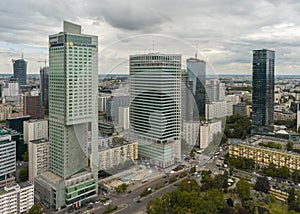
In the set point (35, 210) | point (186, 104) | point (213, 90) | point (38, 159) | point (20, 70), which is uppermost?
point (20, 70)

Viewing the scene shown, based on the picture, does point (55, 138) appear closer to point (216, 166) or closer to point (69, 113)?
point (69, 113)

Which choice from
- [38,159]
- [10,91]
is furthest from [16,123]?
[10,91]

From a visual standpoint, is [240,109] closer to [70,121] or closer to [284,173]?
[284,173]

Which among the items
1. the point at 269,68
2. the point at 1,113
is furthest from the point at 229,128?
the point at 1,113

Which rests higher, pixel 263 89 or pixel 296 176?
pixel 263 89

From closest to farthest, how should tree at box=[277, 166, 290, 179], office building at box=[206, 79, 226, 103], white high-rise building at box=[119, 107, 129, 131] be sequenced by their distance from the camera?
1. white high-rise building at box=[119, 107, 129, 131]
2. office building at box=[206, 79, 226, 103]
3. tree at box=[277, 166, 290, 179]

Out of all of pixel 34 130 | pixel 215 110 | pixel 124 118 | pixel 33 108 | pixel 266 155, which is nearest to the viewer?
pixel 124 118

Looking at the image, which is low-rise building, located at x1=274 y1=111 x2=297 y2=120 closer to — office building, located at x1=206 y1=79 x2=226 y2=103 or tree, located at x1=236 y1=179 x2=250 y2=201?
office building, located at x1=206 y1=79 x2=226 y2=103

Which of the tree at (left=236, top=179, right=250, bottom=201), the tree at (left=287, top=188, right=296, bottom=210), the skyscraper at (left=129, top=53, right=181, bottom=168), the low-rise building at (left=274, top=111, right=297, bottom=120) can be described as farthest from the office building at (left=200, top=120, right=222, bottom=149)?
the low-rise building at (left=274, top=111, right=297, bottom=120)
